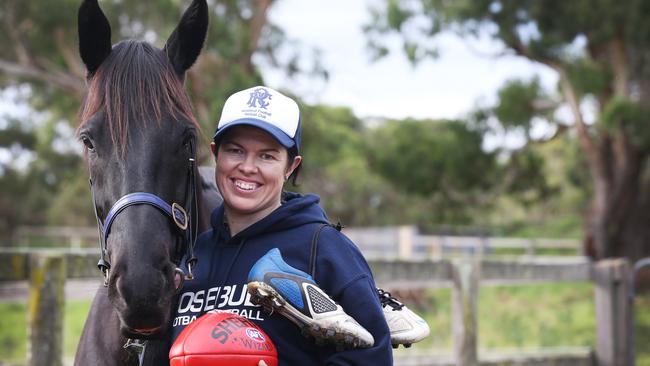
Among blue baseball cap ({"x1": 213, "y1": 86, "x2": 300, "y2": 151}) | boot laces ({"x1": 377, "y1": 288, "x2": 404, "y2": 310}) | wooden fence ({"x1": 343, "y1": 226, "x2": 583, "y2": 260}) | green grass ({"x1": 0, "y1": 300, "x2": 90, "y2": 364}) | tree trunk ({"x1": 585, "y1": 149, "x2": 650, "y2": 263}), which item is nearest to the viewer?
blue baseball cap ({"x1": 213, "y1": 86, "x2": 300, "y2": 151})

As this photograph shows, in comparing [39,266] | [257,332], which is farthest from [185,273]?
[39,266]

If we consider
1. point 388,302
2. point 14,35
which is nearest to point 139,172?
point 388,302

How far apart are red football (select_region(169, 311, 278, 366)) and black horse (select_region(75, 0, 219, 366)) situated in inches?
3.5

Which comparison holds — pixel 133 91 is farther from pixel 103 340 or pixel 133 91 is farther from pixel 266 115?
pixel 103 340

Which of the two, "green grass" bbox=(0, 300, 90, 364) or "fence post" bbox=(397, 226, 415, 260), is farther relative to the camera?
"fence post" bbox=(397, 226, 415, 260)

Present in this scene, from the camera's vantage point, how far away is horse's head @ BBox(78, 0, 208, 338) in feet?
6.32

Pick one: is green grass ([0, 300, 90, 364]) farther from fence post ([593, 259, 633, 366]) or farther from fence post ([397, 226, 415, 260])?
fence post ([397, 226, 415, 260])

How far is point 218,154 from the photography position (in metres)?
2.25

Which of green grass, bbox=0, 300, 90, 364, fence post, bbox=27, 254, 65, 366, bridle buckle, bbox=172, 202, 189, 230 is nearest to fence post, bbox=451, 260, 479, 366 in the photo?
fence post, bbox=27, 254, 65, 366

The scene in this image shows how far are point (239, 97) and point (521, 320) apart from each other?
457 inches

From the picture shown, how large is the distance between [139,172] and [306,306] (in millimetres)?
589

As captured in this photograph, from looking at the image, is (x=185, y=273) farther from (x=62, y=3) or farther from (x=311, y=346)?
(x=62, y=3)

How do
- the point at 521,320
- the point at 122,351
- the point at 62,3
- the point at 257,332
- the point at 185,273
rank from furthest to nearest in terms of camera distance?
the point at 62,3 → the point at 521,320 → the point at 122,351 → the point at 185,273 → the point at 257,332

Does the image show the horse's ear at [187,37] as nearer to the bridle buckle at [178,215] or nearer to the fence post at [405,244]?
the bridle buckle at [178,215]
